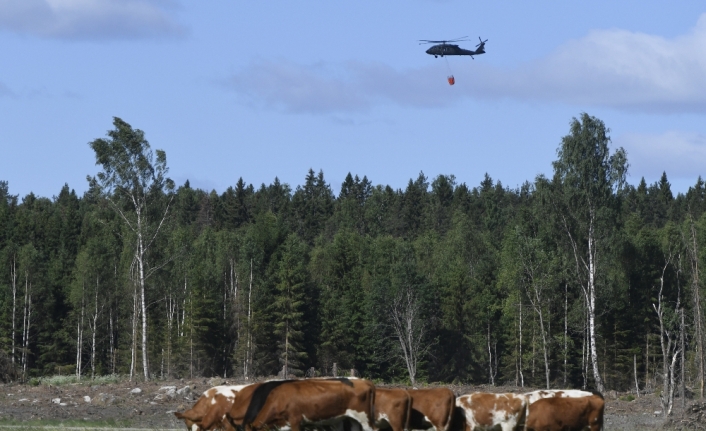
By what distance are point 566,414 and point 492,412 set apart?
5.46 feet

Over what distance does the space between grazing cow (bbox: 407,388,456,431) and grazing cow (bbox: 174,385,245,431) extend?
3959mm

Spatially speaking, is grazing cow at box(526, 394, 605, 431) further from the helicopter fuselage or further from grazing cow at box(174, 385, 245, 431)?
the helicopter fuselage

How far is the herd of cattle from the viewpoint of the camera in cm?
1992

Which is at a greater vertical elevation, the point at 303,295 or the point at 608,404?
the point at 303,295

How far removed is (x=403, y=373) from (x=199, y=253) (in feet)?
85.9

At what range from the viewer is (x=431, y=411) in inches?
904

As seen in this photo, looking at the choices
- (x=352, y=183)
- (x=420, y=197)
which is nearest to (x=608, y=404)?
(x=420, y=197)

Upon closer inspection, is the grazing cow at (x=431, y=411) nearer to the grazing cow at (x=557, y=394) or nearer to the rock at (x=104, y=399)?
the grazing cow at (x=557, y=394)

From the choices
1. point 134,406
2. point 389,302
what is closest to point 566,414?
point 134,406

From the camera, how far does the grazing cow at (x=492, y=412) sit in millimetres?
23750

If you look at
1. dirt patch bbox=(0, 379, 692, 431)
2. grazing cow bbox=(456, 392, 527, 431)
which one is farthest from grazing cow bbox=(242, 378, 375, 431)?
dirt patch bbox=(0, 379, 692, 431)

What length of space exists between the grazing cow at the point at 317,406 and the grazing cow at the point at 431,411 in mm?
3038

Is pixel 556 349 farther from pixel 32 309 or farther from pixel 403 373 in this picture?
pixel 32 309

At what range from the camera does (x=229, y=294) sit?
9262 cm
